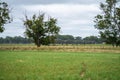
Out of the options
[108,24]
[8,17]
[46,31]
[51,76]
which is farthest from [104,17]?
[51,76]

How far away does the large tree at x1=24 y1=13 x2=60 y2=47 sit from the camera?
85.6 meters

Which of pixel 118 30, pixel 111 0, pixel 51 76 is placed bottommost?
pixel 51 76

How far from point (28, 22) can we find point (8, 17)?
40.2 ft

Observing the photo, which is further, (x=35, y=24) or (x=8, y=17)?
(x=35, y=24)

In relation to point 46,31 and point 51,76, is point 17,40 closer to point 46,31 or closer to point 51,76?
point 46,31

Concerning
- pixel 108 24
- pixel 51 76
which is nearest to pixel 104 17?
pixel 108 24

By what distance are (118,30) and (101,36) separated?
461 centimetres

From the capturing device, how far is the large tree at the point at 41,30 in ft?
281

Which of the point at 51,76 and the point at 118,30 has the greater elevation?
the point at 118,30

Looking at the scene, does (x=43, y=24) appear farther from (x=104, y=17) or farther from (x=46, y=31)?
(x=104, y=17)

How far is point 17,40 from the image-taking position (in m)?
179

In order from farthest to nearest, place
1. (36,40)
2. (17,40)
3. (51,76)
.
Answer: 1. (17,40)
2. (36,40)
3. (51,76)

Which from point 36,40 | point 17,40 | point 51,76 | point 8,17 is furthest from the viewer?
point 17,40

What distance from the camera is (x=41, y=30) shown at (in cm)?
8562
